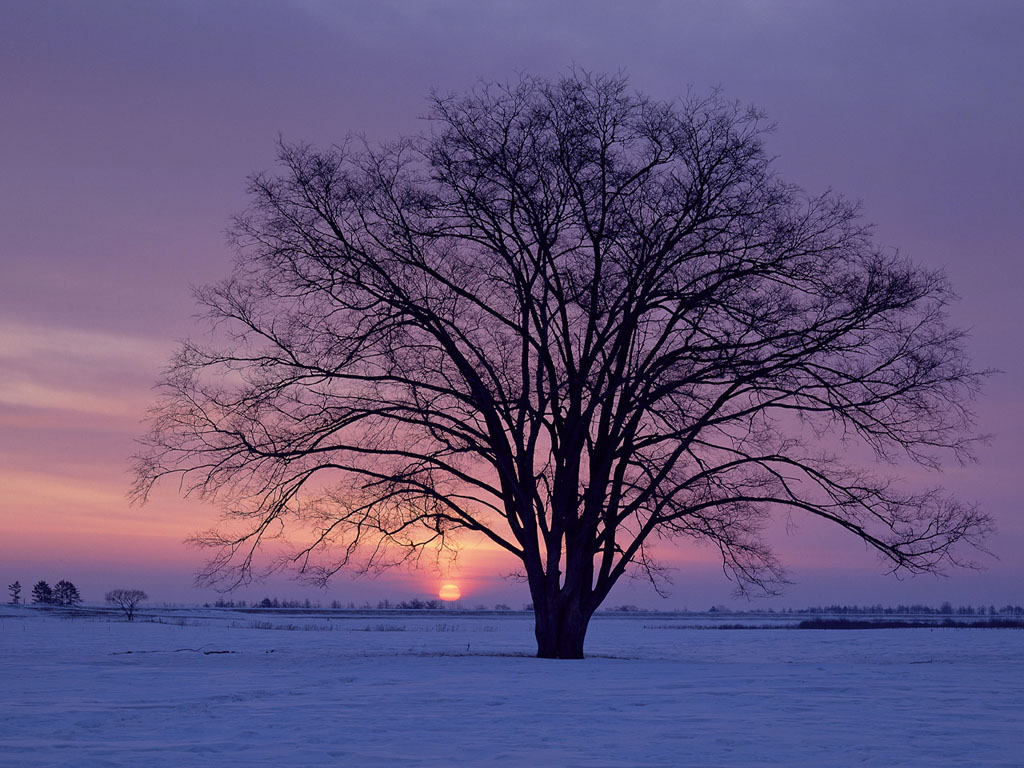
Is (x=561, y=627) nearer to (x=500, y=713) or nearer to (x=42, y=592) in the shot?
(x=500, y=713)

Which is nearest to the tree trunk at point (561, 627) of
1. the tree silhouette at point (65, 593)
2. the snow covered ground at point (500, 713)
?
the snow covered ground at point (500, 713)

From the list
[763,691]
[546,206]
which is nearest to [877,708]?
[763,691]

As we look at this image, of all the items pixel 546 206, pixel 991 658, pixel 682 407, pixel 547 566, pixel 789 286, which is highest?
pixel 546 206

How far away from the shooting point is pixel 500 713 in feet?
38.4

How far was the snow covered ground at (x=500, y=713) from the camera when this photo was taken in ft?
29.0

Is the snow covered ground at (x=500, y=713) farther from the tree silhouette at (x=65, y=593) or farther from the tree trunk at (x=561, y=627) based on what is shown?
the tree silhouette at (x=65, y=593)

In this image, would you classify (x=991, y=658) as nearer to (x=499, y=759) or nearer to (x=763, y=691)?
(x=763, y=691)

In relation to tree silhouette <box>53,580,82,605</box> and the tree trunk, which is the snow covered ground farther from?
tree silhouette <box>53,580,82,605</box>

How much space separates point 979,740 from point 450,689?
709 centimetres

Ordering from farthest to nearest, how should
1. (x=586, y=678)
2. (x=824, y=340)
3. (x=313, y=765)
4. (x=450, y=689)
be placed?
(x=824, y=340)
(x=586, y=678)
(x=450, y=689)
(x=313, y=765)

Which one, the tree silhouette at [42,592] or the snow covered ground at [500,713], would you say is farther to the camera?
the tree silhouette at [42,592]

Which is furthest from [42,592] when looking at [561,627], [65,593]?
[561,627]

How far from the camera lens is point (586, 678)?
16219 millimetres

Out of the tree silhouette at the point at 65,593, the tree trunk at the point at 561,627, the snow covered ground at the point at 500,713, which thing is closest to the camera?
the snow covered ground at the point at 500,713
